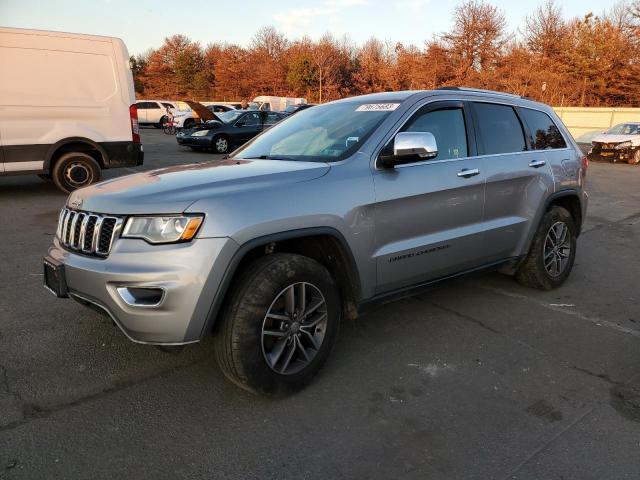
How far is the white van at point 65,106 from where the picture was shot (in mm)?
8250

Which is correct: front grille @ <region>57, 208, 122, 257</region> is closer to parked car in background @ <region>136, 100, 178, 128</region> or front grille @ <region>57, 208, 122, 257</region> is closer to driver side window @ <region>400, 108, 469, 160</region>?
driver side window @ <region>400, 108, 469, 160</region>

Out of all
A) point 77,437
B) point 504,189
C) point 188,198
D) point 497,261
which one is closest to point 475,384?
point 497,261

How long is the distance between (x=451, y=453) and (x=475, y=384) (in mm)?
724

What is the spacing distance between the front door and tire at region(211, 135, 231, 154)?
14.1 meters

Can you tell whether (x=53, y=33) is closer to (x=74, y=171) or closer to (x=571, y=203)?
(x=74, y=171)

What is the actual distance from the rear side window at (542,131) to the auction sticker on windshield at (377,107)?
1.65 metres

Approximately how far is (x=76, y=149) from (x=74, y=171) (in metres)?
0.39

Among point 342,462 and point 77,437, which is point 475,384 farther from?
point 77,437

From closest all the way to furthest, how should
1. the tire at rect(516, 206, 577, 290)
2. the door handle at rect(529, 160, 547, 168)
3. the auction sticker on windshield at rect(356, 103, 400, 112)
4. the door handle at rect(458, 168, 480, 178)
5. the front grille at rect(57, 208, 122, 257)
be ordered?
1. the front grille at rect(57, 208, 122, 257)
2. the auction sticker on windshield at rect(356, 103, 400, 112)
3. the door handle at rect(458, 168, 480, 178)
4. the door handle at rect(529, 160, 547, 168)
5. the tire at rect(516, 206, 577, 290)

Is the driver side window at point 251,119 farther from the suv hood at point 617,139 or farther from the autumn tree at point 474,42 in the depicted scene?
the autumn tree at point 474,42

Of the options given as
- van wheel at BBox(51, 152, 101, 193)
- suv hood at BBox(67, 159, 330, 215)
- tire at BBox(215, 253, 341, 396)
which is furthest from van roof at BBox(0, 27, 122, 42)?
tire at BBox(215, 253, 341, 396)

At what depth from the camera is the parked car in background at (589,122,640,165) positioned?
1853 cm

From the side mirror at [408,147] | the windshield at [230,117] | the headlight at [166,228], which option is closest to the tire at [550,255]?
the side mirror at [408,147]

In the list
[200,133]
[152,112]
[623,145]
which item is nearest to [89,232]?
[200,133]
